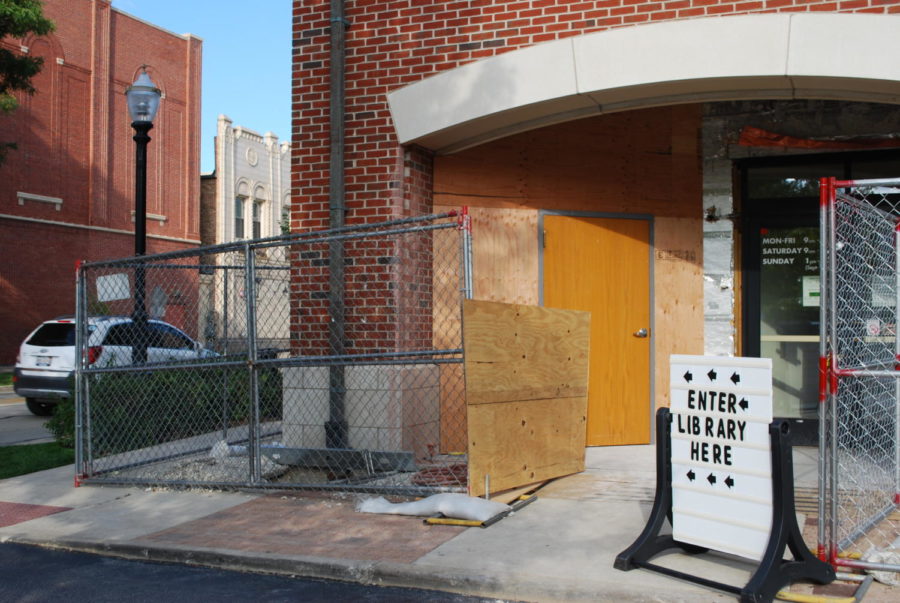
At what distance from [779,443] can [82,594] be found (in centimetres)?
412

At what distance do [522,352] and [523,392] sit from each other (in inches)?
12.9

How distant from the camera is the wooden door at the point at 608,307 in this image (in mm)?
9266

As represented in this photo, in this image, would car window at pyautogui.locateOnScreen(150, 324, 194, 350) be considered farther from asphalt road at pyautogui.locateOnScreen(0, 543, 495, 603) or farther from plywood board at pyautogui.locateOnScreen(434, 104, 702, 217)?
asphalt road at pyautogui.locateOnScreen(0, 543, 495, 603)

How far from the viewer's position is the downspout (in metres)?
8.48

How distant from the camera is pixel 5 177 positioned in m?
26.8

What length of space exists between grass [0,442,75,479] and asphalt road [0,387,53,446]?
0.89 metres

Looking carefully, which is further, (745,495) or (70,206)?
(70,206)

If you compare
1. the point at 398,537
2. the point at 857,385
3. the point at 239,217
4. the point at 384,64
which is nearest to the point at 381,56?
the point at 384,64

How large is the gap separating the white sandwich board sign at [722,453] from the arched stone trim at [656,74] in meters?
3.49

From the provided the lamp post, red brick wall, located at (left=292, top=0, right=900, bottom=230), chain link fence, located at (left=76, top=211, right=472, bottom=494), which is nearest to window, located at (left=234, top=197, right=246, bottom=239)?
the lamp post

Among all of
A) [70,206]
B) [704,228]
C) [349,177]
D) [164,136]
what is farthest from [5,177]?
[704,228]

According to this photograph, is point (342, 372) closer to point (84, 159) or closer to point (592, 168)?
point (592, 168)

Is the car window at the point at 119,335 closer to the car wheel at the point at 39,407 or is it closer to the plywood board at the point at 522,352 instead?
the car wheel at the point at 39,407

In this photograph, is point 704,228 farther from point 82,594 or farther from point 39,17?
point 39,17
